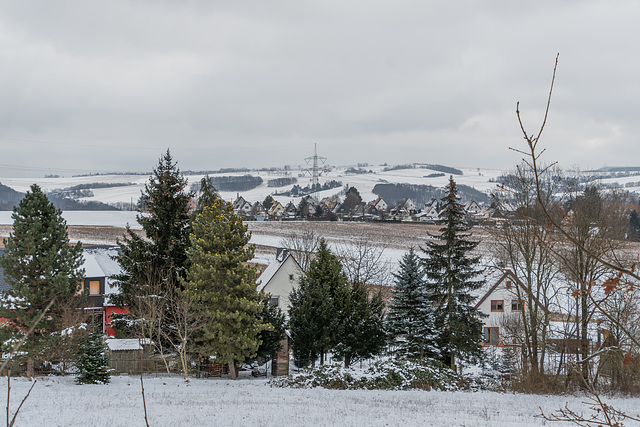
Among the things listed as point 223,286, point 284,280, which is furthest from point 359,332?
point 284,280

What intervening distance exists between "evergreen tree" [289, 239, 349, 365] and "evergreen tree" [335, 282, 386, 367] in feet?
1.45

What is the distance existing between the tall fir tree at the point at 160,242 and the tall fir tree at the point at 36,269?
376 cm

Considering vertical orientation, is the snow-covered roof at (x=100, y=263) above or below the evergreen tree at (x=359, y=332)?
above

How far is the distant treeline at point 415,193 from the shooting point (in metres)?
182

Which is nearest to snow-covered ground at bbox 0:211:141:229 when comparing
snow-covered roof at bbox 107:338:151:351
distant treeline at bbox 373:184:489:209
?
snow-covered roof at bbox 107:338:151:351

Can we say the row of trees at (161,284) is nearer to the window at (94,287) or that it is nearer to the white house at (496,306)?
the window at (94,287)

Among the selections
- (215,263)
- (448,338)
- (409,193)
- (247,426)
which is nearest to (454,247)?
(448,338)

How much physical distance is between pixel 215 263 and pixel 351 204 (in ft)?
318

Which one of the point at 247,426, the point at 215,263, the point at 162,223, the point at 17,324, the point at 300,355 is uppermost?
the point at 162,223

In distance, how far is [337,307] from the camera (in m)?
24.1

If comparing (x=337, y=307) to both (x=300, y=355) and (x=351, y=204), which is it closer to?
(x=300, y=355)

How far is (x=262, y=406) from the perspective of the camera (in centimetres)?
1549

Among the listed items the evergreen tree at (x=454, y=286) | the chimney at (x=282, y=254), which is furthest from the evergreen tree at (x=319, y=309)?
the chimney at (x=282, y=254)

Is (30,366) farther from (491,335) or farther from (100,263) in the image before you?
(491,335)
